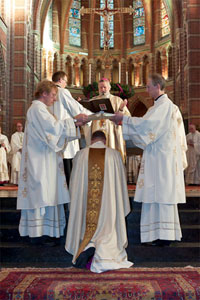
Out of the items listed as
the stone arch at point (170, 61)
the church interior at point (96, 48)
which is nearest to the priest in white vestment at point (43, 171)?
the church interior at point (96, 48)

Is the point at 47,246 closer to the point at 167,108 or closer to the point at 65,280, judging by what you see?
the point at 65,280

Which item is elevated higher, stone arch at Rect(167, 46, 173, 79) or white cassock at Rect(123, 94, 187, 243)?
stone arch at Rect(167, 46, 173, 79)

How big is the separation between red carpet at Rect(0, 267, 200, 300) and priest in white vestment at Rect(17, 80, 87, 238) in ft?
2.08

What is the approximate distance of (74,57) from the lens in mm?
24750

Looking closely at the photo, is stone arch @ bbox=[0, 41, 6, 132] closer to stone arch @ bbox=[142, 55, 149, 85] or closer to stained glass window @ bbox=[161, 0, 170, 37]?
stone arch @ bbox=[142, 55, 149, 85]

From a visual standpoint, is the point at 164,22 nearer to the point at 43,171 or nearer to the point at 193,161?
the point at 193,161

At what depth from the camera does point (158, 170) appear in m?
4.67

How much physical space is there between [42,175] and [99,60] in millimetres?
21118

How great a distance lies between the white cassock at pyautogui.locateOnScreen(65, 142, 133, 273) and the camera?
423cm

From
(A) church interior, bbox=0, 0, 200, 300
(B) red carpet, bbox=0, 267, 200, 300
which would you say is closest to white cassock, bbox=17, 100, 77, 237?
(A) church interior, bbox=0, 0, 200, 300

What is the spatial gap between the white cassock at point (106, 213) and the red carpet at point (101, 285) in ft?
0.64

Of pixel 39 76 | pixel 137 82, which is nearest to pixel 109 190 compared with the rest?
pixel 39 76

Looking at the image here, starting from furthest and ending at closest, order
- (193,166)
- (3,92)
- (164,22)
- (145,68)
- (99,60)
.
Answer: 1. (99,60)
2. (145,68)
3. (164,22)
4. (3,92)
5. (193,166)

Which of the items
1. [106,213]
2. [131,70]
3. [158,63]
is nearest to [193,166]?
[106,213]
